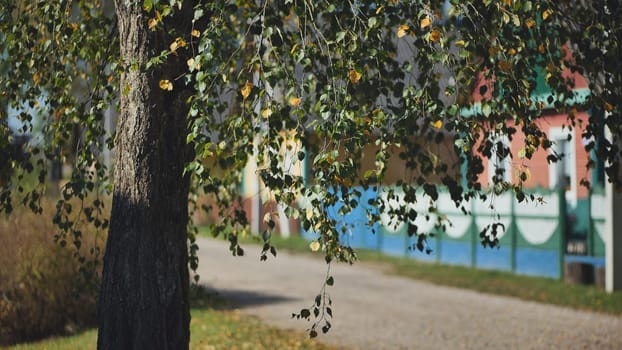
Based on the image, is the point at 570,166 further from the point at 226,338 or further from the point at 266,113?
the point at 266,113

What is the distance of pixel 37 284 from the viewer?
9.61 metres

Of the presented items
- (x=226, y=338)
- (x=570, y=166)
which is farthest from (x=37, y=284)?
(x=570, y=166)

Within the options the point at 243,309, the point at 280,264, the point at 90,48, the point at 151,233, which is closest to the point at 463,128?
the point at 151,233

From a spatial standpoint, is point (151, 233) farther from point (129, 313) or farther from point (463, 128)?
point (463, 128)

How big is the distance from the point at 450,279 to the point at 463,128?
1088 cm

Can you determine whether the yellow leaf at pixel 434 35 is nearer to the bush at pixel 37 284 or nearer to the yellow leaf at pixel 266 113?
the yellow leaf at pixel 266 113

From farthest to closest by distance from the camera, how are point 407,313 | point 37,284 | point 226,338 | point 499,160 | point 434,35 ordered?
point 407,313, point 37,284, point 226,338, point 499,160, point 434,35

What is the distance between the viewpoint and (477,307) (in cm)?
1193

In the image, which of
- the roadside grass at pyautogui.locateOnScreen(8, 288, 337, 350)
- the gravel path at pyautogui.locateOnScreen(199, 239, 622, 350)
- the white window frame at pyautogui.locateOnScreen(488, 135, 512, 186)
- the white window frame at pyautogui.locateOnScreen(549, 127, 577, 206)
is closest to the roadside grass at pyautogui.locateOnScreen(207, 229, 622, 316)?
the gravel path at pyautogui.locateOnScreen(199, 239, 622, 350)

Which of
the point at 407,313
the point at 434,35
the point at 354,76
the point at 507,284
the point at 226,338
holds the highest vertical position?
the point at 434,35

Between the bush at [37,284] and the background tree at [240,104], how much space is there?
3.13 m

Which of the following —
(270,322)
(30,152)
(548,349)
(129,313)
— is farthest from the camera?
(270,322)

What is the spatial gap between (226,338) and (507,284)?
22.5 feet

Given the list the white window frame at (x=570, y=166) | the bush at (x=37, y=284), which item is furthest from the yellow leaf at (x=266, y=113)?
the white window frame at (x=570, y=166)
